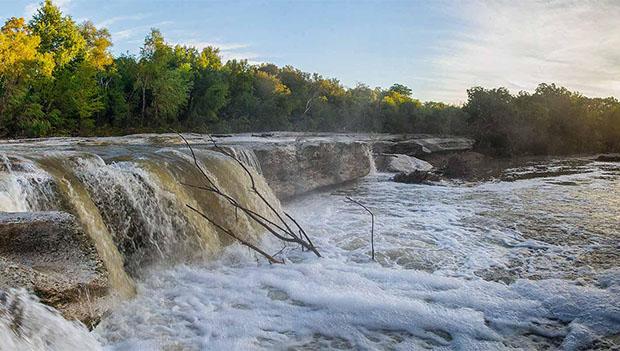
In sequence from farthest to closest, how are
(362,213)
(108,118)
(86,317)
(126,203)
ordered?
(108,118) < (362,213) < (126,203) < (86,317)

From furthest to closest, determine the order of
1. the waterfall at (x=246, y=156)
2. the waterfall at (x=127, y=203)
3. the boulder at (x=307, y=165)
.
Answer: the boulder at (x=307, y=165) → the waterfall at (x=246, y=156) → the waterfall at (x=127, y=203)

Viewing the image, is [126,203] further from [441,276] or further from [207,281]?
[441,276]

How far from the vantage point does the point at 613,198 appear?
10.5m

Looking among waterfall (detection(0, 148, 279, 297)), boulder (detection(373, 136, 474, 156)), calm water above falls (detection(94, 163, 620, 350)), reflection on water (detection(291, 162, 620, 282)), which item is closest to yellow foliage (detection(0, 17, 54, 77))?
boulder (detection(373, 136, 474, 156))

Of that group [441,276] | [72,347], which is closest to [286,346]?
[72,347]

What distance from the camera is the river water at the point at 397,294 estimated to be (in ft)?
11.0

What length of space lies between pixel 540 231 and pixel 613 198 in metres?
4.78

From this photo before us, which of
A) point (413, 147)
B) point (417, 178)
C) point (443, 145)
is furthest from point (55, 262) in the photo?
point (443, 145)

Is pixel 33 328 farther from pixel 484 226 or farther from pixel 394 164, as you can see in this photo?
pixel 394 164

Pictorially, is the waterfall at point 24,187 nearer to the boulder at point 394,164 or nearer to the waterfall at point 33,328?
the waterfall at point 33,328

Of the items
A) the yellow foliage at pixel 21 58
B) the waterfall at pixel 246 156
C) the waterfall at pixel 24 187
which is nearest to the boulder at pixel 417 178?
the waterfall at pixel 246 156

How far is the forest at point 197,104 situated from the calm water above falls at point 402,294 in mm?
22273

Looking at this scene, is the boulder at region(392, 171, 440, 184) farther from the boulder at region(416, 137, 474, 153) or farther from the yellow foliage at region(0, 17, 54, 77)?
the yellow foliage at region(0, 17, 54, 77)

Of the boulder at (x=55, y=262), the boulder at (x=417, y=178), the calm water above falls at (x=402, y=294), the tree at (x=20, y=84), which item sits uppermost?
the tree at (x=20, y=84)
